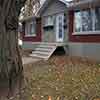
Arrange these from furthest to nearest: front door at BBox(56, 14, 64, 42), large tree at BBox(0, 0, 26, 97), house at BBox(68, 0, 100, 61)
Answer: front door at BBox(56, 14, 64, 42), house at BBox(68, 0, 100, 61), large tree at BBox(0, 0, 26, 97)

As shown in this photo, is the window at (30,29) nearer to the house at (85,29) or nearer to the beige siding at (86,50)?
the house at (85,29)

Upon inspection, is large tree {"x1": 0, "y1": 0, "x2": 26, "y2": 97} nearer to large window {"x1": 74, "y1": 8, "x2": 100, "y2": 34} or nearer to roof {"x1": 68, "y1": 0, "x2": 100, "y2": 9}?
roof {"x1": 68, "y1": 0, "x2": 100, "y2": 9}

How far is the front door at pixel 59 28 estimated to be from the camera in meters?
20.2

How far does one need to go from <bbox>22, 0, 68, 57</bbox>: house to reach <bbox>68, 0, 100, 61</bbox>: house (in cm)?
97

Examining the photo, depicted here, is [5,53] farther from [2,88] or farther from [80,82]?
[80,82]

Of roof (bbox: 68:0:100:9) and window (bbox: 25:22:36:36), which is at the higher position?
roof (bbox: 68:0:100:9)

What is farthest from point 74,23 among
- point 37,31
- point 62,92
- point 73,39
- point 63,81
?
point 62,92

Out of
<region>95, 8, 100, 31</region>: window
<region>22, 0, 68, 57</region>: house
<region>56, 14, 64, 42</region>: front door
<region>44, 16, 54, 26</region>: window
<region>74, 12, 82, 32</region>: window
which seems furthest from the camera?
<region>44, 16, 54, 26</region>: window

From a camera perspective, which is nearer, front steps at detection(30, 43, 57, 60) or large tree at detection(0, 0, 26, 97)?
large tree at detection(0, 0, 26, 97)

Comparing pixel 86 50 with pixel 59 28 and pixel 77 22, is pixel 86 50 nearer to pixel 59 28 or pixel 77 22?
pixel 77 22

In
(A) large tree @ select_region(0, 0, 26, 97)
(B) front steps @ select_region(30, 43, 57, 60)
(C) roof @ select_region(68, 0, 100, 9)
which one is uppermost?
(C) roof @ select_region(68, 0, 100, 9)

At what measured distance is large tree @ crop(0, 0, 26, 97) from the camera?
257 inches

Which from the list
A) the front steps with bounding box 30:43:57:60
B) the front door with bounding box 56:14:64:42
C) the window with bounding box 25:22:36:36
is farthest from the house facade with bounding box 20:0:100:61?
the front steps with bounding box 30:43:57:60

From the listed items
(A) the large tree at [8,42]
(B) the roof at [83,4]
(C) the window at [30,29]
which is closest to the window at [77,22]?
(B) the roof at [83,4]
